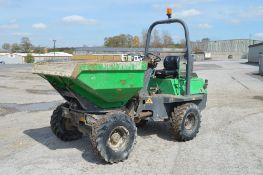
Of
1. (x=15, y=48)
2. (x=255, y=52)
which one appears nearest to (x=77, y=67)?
(x=255, y=52)

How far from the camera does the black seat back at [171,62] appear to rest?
721cm

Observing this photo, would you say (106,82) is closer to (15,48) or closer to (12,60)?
(12,60)

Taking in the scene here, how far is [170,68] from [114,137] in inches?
84.8

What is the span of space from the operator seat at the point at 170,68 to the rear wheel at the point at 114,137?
5.61 feet

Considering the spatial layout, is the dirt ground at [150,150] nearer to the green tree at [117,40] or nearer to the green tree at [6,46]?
the green tree at [117,40]

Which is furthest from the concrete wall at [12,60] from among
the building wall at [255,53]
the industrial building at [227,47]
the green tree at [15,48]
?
the industrial building at [227,47]

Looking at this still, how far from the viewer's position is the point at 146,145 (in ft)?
22.4

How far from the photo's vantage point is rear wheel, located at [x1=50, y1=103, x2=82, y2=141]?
269 inches

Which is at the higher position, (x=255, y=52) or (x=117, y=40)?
(x=117, y=40)

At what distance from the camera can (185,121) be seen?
283 inches

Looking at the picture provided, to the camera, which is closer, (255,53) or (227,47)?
(255,53)

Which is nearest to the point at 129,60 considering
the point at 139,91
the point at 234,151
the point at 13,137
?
the point at 139,91

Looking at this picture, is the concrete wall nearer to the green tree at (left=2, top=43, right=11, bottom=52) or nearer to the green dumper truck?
the green tree at (left=2, top=43, right=11, bottom=52)

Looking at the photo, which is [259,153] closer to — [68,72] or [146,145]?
[146,145]
